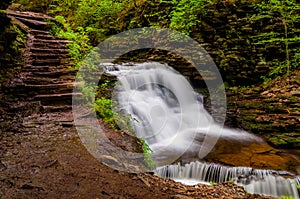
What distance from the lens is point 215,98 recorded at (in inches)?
352

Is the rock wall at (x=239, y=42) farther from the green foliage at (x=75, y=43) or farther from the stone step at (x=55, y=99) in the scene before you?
the stone step at (x=55, y=99)

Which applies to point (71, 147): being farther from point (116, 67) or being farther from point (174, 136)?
point (116, 67)

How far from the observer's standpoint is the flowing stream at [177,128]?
456cm

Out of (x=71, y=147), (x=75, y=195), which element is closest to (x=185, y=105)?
(x=71, y=147)

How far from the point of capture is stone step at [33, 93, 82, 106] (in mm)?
5249

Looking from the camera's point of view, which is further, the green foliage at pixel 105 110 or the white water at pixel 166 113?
the white water at pixel 166 113

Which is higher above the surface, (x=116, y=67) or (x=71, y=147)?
(x=116, y=67)

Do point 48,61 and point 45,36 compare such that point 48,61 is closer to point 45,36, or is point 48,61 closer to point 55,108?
point 45,36

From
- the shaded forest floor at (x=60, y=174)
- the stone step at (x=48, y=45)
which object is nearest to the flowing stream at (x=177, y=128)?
the shaded forest floor at (x=60, y=174)

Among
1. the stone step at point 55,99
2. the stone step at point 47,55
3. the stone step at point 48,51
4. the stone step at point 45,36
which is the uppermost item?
the stone step at point 45,36

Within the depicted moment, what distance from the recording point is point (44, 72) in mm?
6215

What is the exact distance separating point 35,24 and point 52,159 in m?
7.58

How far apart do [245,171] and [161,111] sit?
3849mm

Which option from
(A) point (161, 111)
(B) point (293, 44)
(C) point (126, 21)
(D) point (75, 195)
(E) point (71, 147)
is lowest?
(D) point (75, 195)
